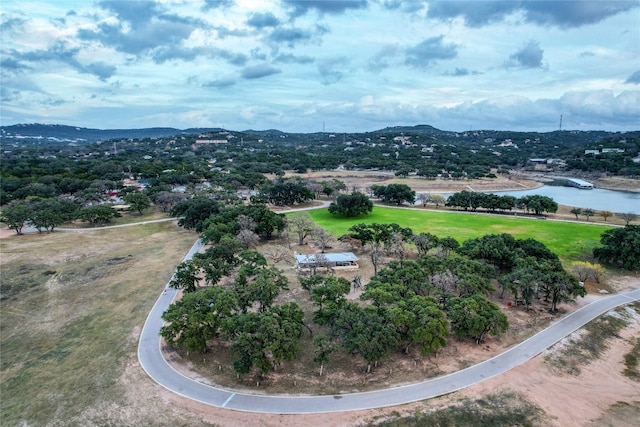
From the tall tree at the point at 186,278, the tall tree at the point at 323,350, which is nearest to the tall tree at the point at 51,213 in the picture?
the tall tree at the point at 186,278

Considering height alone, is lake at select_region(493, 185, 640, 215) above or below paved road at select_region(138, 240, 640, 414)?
above

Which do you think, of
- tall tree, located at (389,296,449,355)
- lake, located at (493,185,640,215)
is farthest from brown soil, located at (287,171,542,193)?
tall tree, located at (389,296,449,355)

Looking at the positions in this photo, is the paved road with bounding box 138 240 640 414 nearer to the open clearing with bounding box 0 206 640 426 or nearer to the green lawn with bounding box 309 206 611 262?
the open clearing with bounding box 0 206 640 426

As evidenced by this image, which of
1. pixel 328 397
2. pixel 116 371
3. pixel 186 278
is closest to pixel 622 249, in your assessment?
pixel 328 397

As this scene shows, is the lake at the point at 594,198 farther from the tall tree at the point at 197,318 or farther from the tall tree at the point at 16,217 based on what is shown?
the tall tree at the point at 16,217

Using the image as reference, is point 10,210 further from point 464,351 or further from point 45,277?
point 464,351

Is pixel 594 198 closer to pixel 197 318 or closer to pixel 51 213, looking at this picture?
pixel 197 318
